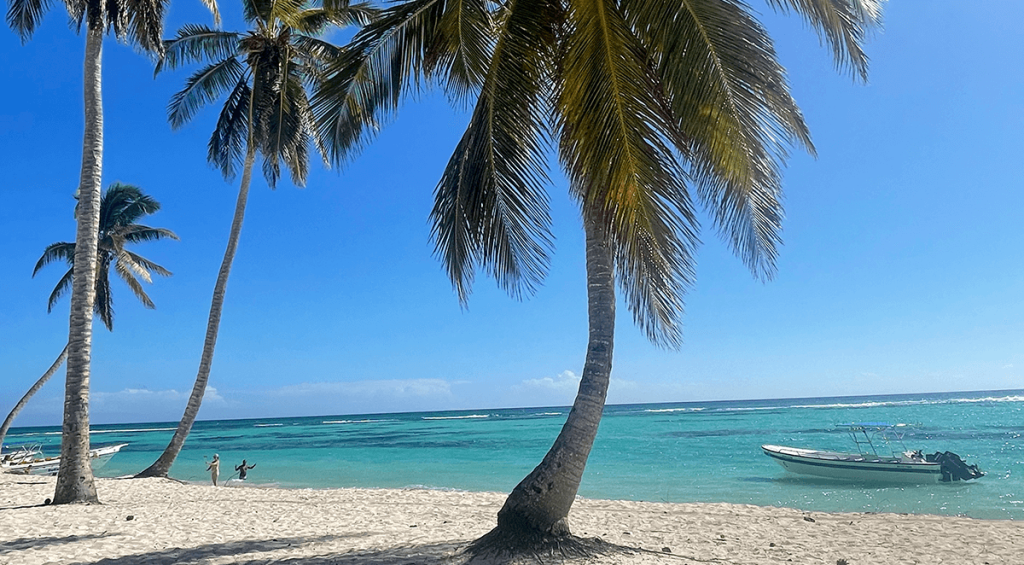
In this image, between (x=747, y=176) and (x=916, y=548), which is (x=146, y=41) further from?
(x=916, y=548)

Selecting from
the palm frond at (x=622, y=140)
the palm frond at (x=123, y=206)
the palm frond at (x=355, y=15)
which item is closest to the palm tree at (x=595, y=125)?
the palm frond at (x=622, y=140)

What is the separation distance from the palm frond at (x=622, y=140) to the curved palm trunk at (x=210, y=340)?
1059 centimetres

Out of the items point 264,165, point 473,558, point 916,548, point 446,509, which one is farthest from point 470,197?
point 264,165

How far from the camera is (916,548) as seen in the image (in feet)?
22.7

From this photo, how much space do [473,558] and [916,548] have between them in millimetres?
5100

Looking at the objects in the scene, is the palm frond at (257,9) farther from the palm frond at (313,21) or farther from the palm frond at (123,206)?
the palm frond at (123,206)

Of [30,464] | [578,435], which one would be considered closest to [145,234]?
[30,464]

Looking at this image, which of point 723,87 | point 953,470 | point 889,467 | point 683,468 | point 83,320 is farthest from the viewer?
point 683,468

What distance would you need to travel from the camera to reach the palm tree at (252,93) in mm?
13438

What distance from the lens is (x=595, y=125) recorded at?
486cm

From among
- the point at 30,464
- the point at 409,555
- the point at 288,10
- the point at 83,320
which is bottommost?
the point at 30,464

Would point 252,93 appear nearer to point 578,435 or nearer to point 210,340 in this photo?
point 210,340

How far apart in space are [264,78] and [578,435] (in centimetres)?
1148

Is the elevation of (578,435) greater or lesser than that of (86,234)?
lesser
